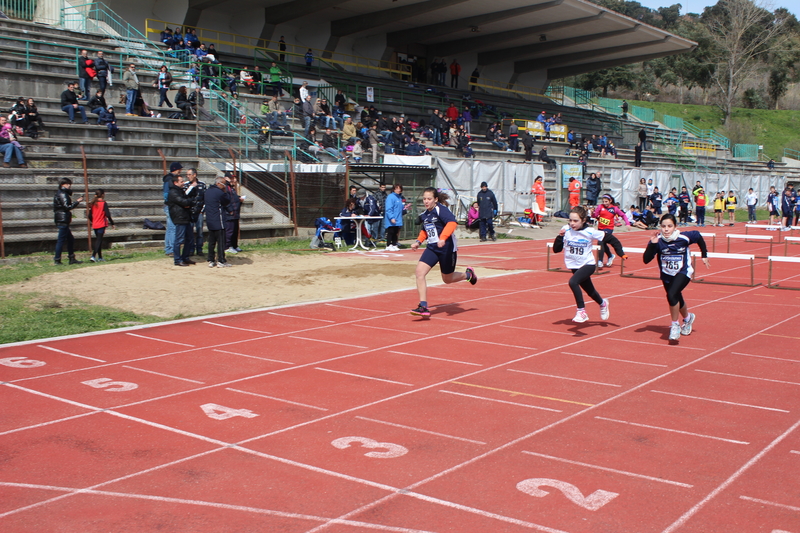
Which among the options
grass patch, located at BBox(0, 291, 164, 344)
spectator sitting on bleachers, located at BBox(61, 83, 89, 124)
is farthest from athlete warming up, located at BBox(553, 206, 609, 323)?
spectator sitting on bleachers, located at BBox(61, 83, 89, 124)

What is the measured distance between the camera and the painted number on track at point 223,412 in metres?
6.64

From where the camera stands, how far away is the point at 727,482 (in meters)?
5.15

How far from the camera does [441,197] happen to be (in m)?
11.2

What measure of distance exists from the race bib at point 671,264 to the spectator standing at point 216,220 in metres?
10.2

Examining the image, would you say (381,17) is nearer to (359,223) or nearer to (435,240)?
(359,223)

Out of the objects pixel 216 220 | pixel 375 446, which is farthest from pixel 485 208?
Answer: pixel 375 446

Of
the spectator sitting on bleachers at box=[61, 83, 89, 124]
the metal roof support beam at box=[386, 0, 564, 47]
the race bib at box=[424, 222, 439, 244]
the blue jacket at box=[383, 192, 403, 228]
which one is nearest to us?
the race bib at box=[424, 222, 439, 244]

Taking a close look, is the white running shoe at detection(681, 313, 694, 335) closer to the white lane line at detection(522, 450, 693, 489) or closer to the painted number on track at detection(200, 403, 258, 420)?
the white lane line at detection(522, 450, 693, 489)

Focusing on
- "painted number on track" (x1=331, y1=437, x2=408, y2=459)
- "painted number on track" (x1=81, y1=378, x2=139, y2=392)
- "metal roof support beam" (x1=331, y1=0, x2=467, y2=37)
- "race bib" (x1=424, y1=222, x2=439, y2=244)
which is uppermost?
"metal roof support beam" (x1=331, y1=0, x2=467, y2=37)

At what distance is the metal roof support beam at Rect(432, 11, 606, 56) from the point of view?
148 ft

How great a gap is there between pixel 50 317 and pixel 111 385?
4.06 meters

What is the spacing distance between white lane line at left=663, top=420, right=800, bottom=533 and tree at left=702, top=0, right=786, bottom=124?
78.8 metres

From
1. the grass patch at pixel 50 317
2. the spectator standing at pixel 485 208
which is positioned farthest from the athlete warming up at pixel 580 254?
the spectator standing at pixel 485 208

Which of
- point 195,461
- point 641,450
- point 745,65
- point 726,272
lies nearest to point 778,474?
point 641,450
